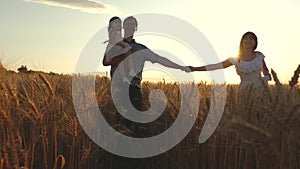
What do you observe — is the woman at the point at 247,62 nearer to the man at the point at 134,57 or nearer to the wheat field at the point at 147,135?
the man at the point at 134,57

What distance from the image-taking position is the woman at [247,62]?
4457mm

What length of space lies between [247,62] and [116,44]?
1524mm

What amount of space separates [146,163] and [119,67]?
1.24 m

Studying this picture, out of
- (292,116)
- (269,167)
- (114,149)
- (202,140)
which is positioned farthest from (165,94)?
(292,116)

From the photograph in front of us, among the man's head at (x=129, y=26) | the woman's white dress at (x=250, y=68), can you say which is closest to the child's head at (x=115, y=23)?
the man's head at (x=129, y=26)

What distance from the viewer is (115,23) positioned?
3.83 m

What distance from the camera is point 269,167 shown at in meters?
2.12

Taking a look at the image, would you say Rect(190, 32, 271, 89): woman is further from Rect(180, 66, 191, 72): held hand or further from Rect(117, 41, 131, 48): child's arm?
Rect(117, 41, 131, 48): child's arm

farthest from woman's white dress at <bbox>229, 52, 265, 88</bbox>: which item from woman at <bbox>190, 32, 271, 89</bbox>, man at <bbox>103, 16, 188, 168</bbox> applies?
man at <bbox>103, 16, 188, 168</bbox>

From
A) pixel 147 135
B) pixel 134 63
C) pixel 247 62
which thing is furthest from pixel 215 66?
pixel 147 135

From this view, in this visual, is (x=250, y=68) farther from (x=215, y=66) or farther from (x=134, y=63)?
(x=134, y=63)

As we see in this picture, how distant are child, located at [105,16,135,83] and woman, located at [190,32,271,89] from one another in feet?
3.21

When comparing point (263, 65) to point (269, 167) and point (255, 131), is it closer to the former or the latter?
point (269, 167)

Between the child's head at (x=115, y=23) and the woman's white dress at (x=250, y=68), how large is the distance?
140 centimetres
